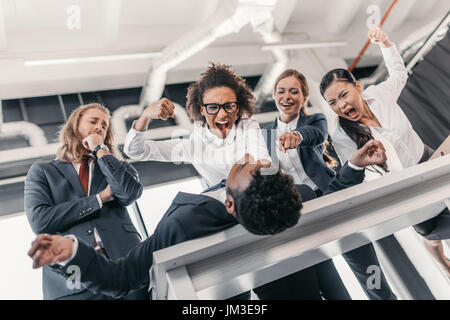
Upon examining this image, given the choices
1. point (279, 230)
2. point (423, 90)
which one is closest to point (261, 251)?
point (279, 230)

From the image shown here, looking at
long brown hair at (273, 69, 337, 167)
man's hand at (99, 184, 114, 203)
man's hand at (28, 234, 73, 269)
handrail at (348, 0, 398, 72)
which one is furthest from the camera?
handrail at (348, 0, 398, 72)

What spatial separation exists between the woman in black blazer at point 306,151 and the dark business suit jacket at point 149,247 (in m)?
0.23

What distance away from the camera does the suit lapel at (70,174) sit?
1359mm

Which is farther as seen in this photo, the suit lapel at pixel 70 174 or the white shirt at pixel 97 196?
the suit lapel at pixel 70 174

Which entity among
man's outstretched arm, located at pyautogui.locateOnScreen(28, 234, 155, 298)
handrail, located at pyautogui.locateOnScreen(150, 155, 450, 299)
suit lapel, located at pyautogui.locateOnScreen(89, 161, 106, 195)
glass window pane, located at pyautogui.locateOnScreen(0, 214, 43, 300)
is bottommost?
handrail, located at pyautogui.locateOnScreen(150, 155, 450, 299)

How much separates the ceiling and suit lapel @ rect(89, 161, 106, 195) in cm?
75

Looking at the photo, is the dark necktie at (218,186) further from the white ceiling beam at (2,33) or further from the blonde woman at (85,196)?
the white ceiling beam at (2,33)

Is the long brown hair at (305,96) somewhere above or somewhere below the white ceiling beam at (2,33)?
below

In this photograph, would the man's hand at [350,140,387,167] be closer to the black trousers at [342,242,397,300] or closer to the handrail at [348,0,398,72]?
the black trousers at [342,242,397,300]

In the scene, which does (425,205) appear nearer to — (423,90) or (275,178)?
(275,178)

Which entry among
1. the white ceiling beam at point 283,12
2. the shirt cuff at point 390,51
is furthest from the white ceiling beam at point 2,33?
the shirt cuff at point 390,51

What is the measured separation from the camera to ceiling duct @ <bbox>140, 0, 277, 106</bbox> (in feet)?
6.82

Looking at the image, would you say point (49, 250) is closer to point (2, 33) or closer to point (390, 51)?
point (2, 33)

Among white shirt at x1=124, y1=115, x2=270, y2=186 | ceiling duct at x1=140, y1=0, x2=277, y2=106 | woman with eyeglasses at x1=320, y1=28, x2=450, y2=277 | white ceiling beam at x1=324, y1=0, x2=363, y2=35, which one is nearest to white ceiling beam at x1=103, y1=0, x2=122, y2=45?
ceiling duct at x1=140, y1=0, x2=277, y2=106
